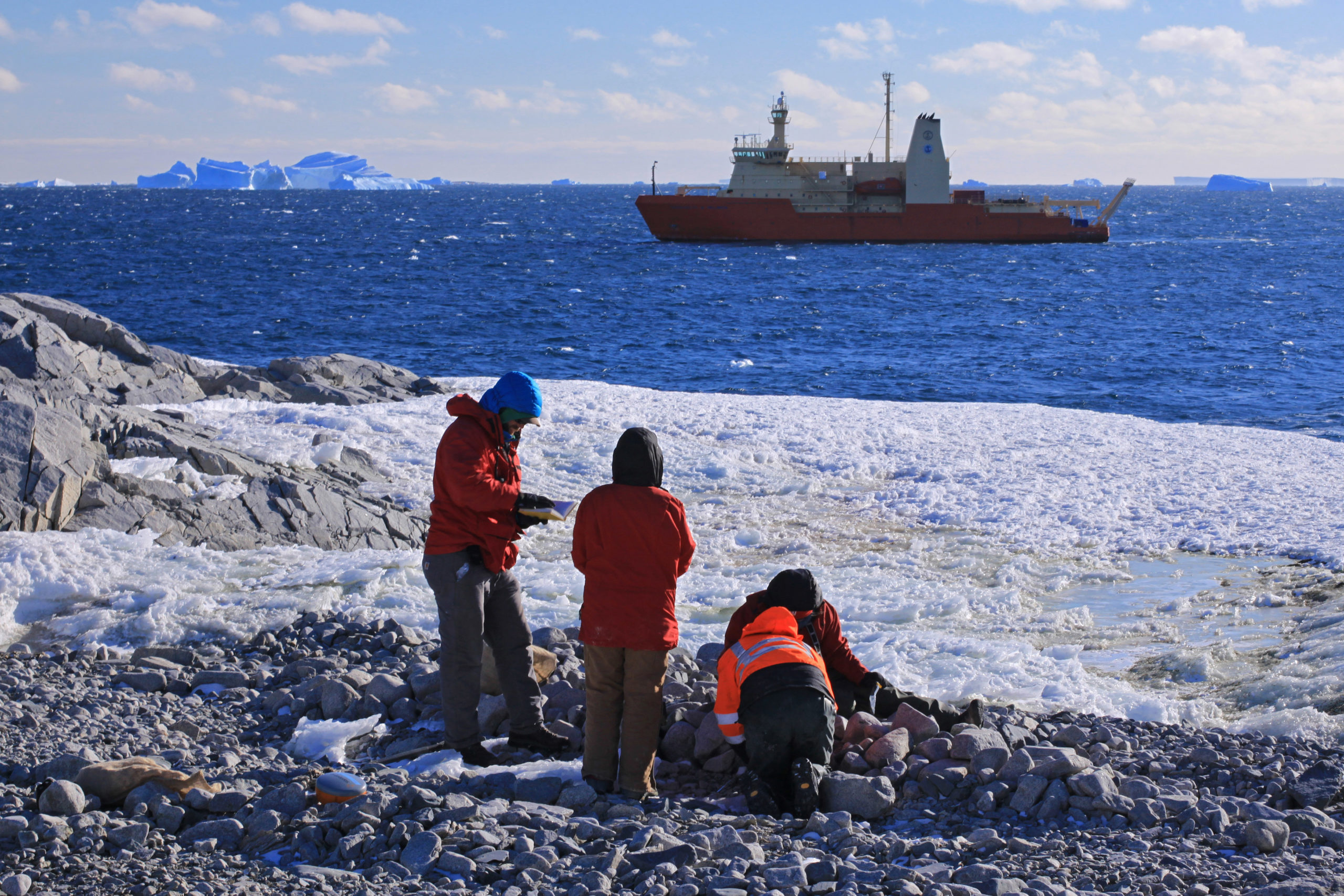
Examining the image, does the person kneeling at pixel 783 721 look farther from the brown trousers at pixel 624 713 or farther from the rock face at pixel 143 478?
the rock face at pixel 143 478

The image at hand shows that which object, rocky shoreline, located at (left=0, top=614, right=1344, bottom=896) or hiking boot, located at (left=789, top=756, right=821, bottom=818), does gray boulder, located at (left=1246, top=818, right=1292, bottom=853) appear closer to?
rocky shoreline, located at (left=0, top=614, right=1344, bottom=896)

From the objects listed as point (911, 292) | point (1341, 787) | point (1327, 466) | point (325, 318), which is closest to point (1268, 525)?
point (1327, 466)

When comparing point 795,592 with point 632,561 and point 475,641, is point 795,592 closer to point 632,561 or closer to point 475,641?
point 632,561

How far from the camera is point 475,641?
395 cm

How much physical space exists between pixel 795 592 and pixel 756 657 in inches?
12.9

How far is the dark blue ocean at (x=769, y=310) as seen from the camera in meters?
20.3

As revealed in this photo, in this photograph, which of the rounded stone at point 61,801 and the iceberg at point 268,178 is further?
the iceberg at point 268,178

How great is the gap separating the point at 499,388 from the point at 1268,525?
7303 millimetres

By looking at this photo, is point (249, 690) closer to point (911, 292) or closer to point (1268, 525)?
point (1268, 525)

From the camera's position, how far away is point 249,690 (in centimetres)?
475

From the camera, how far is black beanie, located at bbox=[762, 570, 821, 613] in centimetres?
389

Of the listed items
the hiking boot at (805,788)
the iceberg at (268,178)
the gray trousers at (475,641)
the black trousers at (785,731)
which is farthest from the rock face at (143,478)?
the iceberg at (268,178)

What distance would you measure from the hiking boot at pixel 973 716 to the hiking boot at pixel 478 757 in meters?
1.88

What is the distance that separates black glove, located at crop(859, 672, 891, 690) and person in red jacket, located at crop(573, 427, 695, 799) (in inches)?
41.3
